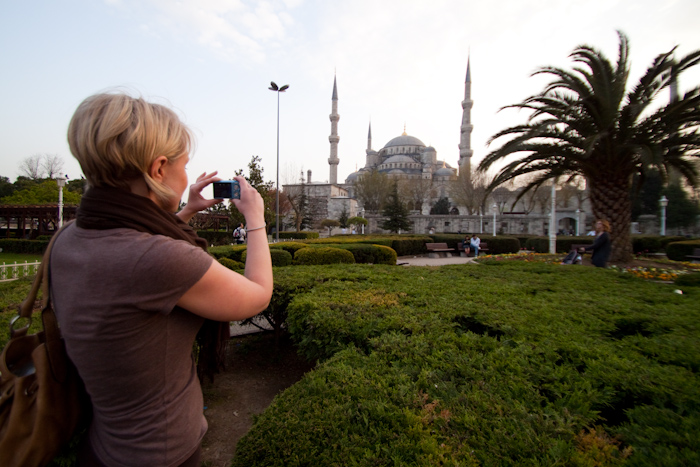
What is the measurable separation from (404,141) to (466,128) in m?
29.3

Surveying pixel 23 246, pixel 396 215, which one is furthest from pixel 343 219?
pixel 23 246

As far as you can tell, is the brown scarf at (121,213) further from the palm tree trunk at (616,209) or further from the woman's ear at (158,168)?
the palm tree trunk at (616,209)

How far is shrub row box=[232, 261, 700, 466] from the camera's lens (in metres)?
1.38

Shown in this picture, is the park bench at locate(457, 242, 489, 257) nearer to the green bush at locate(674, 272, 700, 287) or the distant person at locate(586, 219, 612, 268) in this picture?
the distant person at locate(586, 219, 612, 268)

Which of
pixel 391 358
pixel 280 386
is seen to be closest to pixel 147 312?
pixel 391 358

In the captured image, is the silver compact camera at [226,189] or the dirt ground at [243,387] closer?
the silver compact camera at [226,189]

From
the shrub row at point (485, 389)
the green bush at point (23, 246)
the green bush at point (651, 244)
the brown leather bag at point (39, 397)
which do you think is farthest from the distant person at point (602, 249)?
the green bush at point (23, 246)

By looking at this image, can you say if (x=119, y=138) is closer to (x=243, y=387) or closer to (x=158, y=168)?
(x=158, y=168)

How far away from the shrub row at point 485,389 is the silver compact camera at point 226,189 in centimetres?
96

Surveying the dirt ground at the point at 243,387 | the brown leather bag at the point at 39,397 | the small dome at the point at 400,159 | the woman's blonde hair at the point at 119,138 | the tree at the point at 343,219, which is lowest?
the dirt ground at the point at 243,387

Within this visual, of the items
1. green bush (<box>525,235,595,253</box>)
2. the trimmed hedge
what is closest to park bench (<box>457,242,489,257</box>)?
green bush (<box>525,235,595,253</box>)

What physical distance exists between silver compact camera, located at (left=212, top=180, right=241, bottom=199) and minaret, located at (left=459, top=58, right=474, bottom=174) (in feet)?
161

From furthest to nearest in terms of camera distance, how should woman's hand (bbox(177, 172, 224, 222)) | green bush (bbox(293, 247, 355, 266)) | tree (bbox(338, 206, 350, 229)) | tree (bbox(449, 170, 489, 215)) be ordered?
tree (bbox(449, 170, 489, 215))
tree (bbox(338, 206, 350, 229))
green bush (bbox(293, 247, 355, 266))
woman's hand (bbox(177, 172, 224, 222))

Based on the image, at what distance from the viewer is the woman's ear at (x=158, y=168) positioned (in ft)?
3.58
